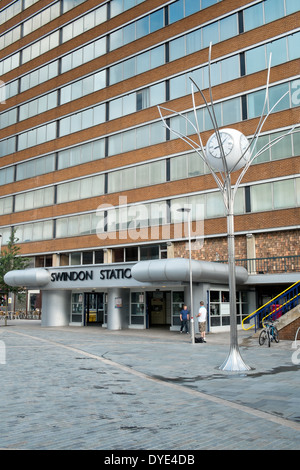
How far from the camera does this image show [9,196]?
163 ft

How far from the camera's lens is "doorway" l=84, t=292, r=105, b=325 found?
121ft

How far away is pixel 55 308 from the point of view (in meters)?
35.0

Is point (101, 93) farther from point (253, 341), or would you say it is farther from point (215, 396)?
point (215, 396)

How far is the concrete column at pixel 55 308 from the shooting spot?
34.9 m

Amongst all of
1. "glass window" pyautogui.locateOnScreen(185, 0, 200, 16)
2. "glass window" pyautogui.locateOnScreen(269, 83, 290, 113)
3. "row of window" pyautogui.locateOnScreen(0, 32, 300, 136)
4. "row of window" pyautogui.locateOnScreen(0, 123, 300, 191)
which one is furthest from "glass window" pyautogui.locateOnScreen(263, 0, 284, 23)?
"row of window" pyautogui.locateOnScreen(0, 123, 300, 191)

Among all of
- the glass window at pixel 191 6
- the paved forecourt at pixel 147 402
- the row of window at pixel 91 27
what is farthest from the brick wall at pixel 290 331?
the glass window at pixel 191 6

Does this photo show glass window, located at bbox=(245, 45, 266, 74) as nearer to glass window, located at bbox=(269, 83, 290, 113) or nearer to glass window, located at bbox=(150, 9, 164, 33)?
glass window, located at bbox=(269, 83, 290, 113)

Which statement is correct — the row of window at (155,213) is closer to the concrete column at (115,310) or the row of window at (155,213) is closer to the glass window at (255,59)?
the concrete column at (115,310)

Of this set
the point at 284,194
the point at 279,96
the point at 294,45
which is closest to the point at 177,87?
the point at 279,96

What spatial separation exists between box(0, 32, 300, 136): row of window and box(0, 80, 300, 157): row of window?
7.4 inches

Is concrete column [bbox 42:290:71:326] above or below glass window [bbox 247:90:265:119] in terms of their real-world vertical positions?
below

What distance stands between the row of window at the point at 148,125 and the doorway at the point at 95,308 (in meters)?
12.5

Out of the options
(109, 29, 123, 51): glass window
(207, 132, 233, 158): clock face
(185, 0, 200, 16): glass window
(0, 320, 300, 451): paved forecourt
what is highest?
(109, 29, 123, 51): glass window
